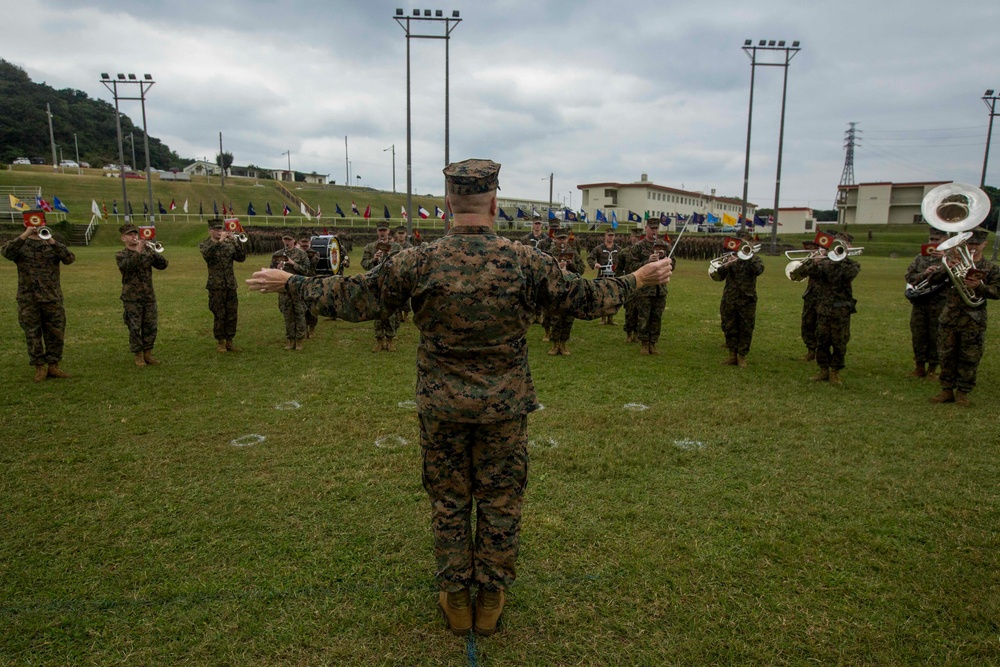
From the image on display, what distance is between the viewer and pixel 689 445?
5.60 m

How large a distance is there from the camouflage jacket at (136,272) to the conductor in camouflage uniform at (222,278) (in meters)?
0.94

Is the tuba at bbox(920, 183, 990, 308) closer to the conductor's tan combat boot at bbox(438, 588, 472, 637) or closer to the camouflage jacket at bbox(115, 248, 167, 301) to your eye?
the conductor's tan combat boot at bbox(438, 588, 472, 637)

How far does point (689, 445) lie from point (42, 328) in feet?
27.8

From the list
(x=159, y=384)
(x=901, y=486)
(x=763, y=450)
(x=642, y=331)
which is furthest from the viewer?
(x=642, y=331)

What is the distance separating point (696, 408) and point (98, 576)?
5853 millimetres

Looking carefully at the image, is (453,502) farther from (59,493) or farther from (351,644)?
(59,493)

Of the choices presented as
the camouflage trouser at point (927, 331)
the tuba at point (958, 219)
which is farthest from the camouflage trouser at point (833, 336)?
the camouflage trouser at point (927, 331)

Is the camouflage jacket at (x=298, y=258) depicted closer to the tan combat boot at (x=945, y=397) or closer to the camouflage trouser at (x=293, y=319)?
the camouflage trouser at (x=293, y=319)

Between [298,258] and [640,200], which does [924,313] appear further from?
[640,200]

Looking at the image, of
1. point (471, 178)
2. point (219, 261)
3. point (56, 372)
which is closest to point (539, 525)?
point (471, 178)

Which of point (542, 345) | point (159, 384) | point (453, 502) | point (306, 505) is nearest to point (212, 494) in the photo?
point (306, 505)

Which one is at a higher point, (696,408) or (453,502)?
(453,502)

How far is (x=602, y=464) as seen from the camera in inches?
200

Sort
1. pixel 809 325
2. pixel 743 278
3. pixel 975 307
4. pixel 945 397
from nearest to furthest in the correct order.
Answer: pixel 975 307, pixel 945 397, pixel 743 278, pixel 809 325
